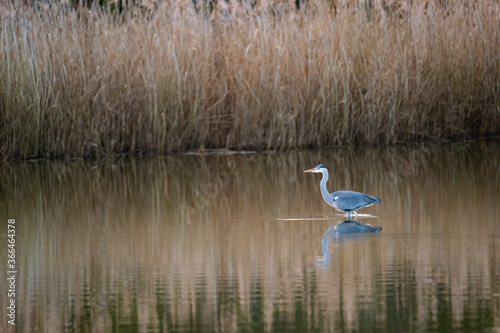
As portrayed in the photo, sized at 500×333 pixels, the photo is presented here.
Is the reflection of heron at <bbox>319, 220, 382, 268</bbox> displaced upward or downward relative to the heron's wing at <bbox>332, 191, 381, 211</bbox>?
downward

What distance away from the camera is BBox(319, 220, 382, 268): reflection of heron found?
6.05 m

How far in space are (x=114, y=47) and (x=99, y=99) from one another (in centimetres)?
58

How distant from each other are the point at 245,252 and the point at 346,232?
2.98 feet

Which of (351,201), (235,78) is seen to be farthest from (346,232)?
(235,78)

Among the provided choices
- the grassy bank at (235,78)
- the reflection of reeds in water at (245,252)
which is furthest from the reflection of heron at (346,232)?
the grassy bank at (235,78)

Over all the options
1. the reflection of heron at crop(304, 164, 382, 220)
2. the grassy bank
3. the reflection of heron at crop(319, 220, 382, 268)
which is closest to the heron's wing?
the reflection of heron at crop(304, 164, 382, 220)

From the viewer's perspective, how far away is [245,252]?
5688 millimetres

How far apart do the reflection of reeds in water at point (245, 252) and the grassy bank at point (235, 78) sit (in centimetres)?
152

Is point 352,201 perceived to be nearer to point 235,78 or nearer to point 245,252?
point 245,252

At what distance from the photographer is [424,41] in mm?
12508

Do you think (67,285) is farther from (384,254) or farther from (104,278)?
(384,254)

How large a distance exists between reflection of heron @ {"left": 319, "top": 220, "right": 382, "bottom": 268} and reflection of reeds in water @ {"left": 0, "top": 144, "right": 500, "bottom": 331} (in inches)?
2.6

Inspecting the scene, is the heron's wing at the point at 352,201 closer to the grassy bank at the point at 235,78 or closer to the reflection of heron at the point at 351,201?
the reflection of heron at the point at 351,201

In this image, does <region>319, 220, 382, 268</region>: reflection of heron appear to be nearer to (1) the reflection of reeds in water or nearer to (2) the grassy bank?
(1) the reflection of reeds in water
